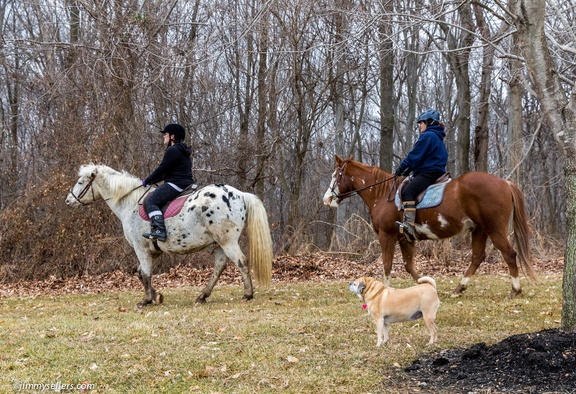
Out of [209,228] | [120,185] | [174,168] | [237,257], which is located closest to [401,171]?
[237,257]

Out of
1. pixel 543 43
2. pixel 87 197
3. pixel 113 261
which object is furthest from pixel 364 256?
pixel 543 43

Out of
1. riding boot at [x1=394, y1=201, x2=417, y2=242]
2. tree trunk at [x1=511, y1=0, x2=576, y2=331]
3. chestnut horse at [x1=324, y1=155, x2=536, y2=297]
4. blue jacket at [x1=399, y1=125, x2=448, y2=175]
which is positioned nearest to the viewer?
tree trunk at [x1=511, y1=0, x2=576, y2=331]

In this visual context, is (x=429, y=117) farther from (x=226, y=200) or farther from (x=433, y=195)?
(x=226, y=200)

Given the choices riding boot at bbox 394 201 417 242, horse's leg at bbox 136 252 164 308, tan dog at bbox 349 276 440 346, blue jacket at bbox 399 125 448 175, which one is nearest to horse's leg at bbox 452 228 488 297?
riding boot at bbox 394 201 417 242

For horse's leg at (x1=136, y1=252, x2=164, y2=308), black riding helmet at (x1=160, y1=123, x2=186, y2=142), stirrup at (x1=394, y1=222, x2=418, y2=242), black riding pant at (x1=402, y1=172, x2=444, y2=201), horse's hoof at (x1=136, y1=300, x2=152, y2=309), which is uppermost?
black riding helmet at (x1=160, y1=123, x2=186, y2=142)

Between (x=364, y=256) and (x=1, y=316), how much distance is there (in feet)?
33.6

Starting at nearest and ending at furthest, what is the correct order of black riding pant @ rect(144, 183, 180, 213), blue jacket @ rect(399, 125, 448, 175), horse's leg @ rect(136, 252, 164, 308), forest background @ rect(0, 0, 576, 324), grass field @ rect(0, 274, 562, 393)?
grass field @ rect(0, 274, 562, 393) < blue jacket @ rect(399, 125, 448, 175) < black riding pant @ rect(144, 183, 180, 213) < horse's leg @ rect(136, 252, 164, 308) < forest background @ rect(0, 0, 576, 324)

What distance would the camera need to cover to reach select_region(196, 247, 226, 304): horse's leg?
436 inches

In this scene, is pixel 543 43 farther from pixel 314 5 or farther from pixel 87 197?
pixel 314 5

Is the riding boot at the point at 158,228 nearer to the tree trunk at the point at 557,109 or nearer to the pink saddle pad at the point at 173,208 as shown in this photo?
the pink saddle pad at the point at 173,208

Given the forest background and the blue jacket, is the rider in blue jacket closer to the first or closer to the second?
the blue jacket

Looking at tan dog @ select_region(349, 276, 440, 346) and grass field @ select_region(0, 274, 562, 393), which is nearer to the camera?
grass field @ select_region(0, 274, 562, 393)

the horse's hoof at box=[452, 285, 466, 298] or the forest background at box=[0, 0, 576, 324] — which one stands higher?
the forest background at box=[0, 0, 576, 324]

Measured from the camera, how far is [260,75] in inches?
891
